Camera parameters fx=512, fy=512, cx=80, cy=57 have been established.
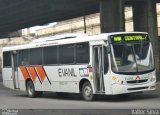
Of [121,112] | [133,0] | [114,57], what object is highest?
[133,0]

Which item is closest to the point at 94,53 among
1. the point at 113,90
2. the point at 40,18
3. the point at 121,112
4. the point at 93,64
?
the point at 93,64

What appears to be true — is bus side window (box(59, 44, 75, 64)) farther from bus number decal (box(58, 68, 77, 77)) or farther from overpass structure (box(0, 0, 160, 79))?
overpass structure (box(0, 0, 160, 79))

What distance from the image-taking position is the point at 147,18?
45406 mm

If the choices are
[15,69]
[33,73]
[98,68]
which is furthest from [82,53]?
[15,69]

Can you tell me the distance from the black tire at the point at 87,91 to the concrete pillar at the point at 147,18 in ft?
74.3

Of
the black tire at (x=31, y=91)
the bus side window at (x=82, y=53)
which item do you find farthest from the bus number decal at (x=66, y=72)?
the black tire at (x=31, y=91)

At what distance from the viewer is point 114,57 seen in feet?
67.6

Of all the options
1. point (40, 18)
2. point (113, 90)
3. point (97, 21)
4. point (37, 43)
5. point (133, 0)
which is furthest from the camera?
point (97, 21)

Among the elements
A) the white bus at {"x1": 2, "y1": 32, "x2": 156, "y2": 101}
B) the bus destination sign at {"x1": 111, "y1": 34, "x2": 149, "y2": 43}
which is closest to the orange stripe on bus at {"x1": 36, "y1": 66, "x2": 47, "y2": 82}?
the white bus at {"x1": 2, "y1": 32, "x2": 156, "y2": 101}

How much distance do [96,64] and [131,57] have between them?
1.51 metres

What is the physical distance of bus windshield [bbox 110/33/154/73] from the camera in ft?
67.5

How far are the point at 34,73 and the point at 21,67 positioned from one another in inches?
65.4

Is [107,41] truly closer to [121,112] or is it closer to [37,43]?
[37,43]

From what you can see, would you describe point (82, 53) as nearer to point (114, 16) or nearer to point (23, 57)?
point (23, 57)
